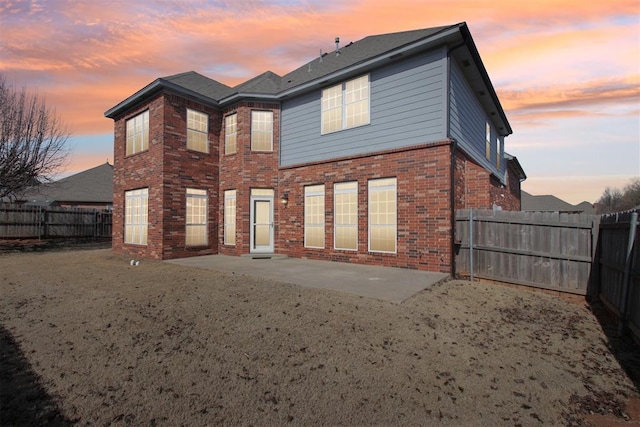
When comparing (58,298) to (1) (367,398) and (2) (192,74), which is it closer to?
(1) (367,398)

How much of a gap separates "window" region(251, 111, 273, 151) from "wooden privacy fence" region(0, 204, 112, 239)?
1670cm

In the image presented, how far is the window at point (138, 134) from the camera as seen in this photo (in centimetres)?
1266

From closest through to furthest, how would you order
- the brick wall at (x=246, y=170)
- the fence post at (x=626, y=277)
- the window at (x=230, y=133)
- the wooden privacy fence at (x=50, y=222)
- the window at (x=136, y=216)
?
the fence post at (x=626, y=277) → the brick wall at (x=246, y=170) → the window at (x=136, y=216) → the window at (x=230, y=133) → the wooden privacy fence at (x=50, y=222)

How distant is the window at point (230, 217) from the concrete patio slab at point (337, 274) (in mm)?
1621

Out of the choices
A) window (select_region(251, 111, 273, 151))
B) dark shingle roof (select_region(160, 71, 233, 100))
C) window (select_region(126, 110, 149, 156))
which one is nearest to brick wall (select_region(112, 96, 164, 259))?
window (select_region(126, 110, 149, 156))

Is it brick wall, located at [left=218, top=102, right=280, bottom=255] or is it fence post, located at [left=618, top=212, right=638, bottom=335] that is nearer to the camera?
fence post, located at [left=618, top=212, right=638, bottom=335]

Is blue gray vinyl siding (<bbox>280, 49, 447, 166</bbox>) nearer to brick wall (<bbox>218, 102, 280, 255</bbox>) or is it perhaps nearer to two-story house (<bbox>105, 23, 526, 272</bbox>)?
two-story house (<bbox>105, 23, 526, 272</bbox>)

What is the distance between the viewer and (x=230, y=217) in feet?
42.3

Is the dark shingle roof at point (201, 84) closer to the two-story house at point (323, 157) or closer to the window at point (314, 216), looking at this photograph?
the two-story house at point (323, 157)

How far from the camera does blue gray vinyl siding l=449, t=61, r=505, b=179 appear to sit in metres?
9.34

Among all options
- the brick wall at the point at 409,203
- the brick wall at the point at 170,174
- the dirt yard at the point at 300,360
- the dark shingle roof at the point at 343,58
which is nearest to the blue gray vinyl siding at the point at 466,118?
the brick wall at the point at 409,203

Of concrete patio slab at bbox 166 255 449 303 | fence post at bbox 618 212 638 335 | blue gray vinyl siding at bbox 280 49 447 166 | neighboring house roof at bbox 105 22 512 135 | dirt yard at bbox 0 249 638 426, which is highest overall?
neighboring house roof at bbox 105 22 512 135

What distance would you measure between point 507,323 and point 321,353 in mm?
3442

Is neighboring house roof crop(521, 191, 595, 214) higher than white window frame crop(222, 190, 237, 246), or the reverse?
neighboring house roof crop(521, 191, 595, 214)
